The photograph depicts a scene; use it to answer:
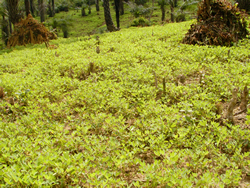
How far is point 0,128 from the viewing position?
315cm

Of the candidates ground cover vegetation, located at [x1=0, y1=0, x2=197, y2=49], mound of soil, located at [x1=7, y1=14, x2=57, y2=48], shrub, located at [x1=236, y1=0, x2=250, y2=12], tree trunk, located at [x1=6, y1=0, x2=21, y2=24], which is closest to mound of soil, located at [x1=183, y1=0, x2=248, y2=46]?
ground cover vegetation, located at [x1=0, y1=0, x2=197, y2=49]

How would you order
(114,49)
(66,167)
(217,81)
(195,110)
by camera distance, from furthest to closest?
(114,49) → (217,81) → (195,110) → (66,167)

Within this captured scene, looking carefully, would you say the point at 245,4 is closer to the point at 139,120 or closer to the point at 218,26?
the point at 218,26

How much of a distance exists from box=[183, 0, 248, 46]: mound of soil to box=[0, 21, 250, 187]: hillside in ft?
4.04

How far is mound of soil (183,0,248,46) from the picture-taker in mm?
6469

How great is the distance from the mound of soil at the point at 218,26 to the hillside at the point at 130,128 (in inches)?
48.5

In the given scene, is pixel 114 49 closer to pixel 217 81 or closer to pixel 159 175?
pixel 217 81

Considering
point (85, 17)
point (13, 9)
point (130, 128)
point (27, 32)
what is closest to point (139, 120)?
point (130, 128)

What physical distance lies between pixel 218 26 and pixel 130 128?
19.8 ft

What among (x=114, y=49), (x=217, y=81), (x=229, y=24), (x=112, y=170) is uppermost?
(x=229, y=24)

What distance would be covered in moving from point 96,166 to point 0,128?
6.58 ft

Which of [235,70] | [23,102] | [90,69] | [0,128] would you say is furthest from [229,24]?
[0,128]

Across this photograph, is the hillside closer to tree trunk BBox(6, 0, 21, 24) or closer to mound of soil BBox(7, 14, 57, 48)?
mound of soil BBox(7, 14, 57, 48)

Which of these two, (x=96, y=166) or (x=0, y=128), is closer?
(x=96, y=166)
